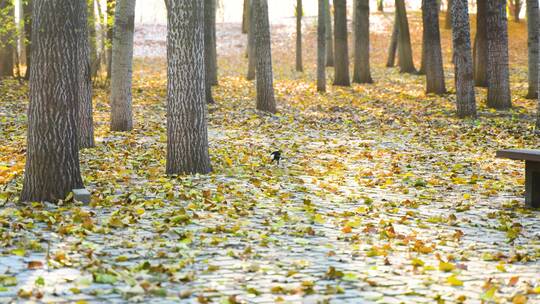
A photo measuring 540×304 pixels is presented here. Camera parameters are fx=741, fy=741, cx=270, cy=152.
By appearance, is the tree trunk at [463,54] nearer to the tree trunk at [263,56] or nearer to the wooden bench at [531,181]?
the tree trunk at [263,56]

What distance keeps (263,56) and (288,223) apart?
11.5m

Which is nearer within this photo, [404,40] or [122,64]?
[122,64]

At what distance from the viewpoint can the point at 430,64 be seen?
21844 millimetres

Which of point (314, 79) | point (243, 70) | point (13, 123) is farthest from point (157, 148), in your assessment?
point (243, 70)

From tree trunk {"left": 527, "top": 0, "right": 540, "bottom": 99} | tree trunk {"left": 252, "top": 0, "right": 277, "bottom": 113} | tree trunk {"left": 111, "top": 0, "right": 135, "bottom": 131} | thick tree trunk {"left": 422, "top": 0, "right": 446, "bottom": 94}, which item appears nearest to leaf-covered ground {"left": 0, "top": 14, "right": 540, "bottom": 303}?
tree trunk {"left": 111, "top": 0, "right": 135, "bottom": 131}

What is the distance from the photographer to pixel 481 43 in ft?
69.8

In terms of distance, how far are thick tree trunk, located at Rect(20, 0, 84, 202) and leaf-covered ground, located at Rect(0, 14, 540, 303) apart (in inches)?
13.2

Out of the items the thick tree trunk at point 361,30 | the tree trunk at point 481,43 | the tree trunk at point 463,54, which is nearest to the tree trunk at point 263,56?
the tree trunk at point 463,54

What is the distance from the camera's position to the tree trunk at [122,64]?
14602mm

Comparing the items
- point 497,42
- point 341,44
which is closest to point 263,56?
point 497,42

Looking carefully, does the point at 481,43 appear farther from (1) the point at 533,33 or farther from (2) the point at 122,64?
(2) the point at 122,64

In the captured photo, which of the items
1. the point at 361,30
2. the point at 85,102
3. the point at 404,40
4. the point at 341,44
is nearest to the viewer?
the point at 85,102

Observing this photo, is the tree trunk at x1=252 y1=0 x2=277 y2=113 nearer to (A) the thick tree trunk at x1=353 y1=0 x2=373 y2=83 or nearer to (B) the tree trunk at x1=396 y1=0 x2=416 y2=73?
(A) the thick tree trunk at x1=353 y1=0 x2=373 y2=83

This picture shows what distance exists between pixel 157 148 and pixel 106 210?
538cm
